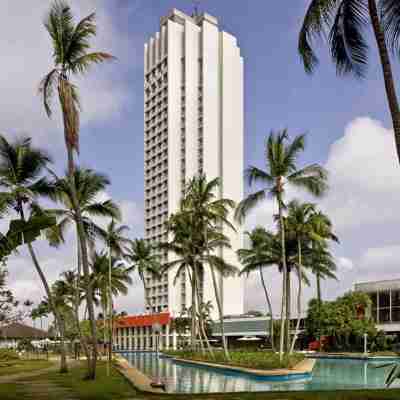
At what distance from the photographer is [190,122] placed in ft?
371

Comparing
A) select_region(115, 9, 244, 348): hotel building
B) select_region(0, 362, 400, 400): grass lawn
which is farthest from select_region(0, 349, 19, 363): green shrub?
select_region(115, 9, 244, 348): hotel building

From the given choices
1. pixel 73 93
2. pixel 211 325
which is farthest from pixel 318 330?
pixel 73 93

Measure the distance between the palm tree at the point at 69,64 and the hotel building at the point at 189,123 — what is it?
86723 millimetres

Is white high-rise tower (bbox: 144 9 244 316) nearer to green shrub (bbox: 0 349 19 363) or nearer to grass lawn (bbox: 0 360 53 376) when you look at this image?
green shrub (bbox: 0 349 19 363)

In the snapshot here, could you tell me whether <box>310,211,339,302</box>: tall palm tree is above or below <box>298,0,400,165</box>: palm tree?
below

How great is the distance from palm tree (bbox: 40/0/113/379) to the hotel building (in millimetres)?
86723

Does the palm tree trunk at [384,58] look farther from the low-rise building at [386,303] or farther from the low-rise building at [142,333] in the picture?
the low-rise building at [142,333]

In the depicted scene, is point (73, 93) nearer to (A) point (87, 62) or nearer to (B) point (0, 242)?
(A) point (87, 62)

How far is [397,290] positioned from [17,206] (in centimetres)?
4485

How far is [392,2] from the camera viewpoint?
13211mm

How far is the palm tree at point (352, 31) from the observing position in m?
13.2

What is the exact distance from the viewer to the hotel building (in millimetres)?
110375

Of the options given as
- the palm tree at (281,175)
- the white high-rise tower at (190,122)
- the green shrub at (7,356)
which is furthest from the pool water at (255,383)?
the white high-rise tower at (190,122)

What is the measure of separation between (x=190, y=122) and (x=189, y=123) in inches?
11.0
